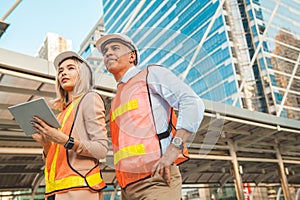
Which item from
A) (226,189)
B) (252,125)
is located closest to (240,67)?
(226,189)

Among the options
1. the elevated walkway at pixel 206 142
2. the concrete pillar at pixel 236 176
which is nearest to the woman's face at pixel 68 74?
the elevated walkway at pixel 206 142

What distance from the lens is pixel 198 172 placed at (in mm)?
15391

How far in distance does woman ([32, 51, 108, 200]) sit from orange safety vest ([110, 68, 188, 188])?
11 centimetres

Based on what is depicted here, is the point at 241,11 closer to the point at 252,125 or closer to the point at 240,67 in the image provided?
the point at 240,67

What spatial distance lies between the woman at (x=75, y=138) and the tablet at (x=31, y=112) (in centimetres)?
2

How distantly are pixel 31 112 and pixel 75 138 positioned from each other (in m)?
0.21

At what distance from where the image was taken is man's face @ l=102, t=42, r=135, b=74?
1.53 metres

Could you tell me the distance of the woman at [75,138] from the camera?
1.47m

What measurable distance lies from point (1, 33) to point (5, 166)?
5595mm

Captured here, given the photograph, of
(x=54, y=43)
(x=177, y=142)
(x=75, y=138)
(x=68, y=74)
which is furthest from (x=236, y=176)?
(x=54, y=43)

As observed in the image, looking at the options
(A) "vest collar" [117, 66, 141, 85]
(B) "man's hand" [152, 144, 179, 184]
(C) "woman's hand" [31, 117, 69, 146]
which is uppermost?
(A) "vest collar" [117, 66, 141, 85]

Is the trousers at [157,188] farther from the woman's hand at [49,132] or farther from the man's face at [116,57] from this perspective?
the man's face at [116,57]

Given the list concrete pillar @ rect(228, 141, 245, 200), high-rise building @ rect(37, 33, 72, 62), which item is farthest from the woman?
high-rise building @ rect(37, 33, 72, 62)

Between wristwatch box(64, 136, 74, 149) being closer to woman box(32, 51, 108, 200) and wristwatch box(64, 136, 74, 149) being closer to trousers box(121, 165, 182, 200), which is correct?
woman box(32, 51, 108, 200)
